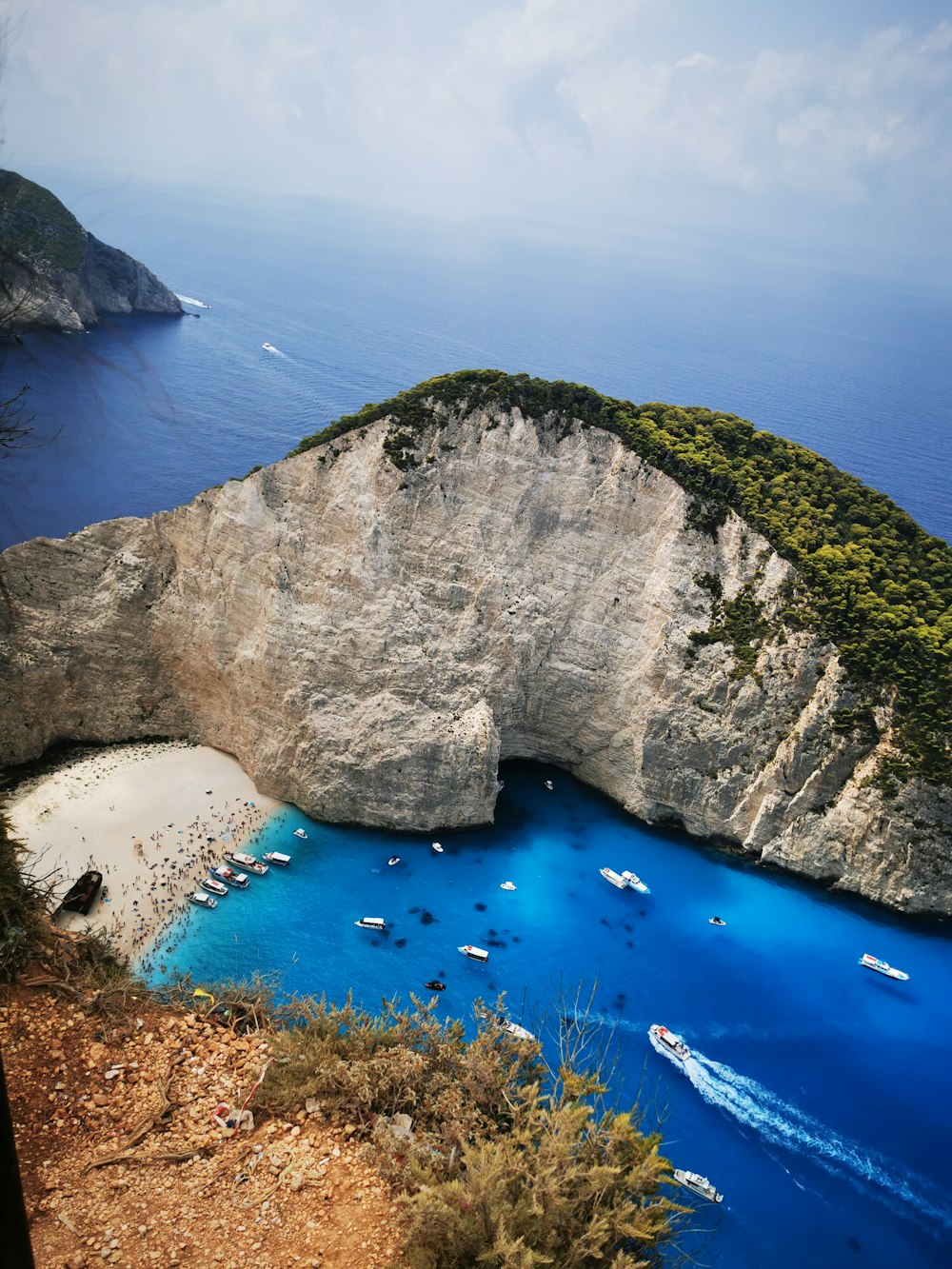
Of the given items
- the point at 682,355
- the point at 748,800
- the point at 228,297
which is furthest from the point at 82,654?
the point at 682,355

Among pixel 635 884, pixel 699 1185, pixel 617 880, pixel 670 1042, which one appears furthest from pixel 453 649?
pixel 699 1185

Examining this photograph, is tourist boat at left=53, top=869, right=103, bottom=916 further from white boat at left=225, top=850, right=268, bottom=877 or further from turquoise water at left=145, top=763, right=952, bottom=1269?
white boat at left=225, top=850, right=268, bottom=877

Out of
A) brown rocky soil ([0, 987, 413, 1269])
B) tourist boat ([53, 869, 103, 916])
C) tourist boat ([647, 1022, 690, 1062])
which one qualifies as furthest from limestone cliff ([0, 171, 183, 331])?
tourist boat ([647, 1022, 690, 1062])

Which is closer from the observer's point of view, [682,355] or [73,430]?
[73,430]

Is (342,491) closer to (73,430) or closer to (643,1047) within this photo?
(643,1047)

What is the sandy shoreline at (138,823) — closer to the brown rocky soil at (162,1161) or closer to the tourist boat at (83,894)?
the tourist boat at (83,894)

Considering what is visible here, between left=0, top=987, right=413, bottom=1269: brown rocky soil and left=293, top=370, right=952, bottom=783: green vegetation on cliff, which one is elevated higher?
left=293, top=370, right=952, bottom=783: green vegetation on cliff

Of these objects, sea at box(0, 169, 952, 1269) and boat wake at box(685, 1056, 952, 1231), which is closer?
sea at box(0, 169, 952, 1269)

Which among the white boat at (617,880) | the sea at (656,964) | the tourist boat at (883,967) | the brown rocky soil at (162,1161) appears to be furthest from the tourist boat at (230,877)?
the tourist boat at (883,967)
